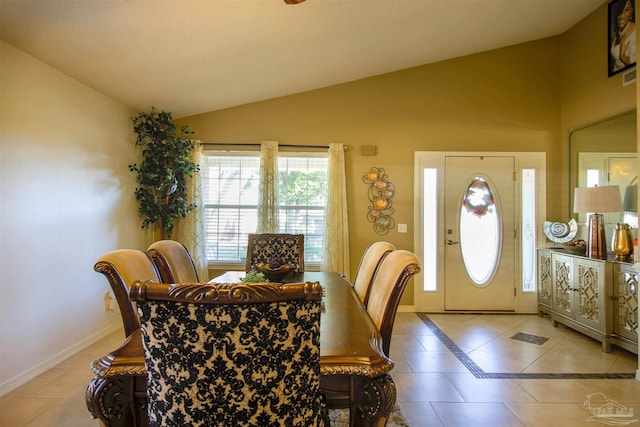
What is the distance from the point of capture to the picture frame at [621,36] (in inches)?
127

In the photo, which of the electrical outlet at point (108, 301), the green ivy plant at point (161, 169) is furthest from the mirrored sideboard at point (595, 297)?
the electrical outlet at point (108, 301)

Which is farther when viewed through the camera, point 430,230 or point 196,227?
point 430,230

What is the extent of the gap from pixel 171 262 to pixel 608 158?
4.48 meters

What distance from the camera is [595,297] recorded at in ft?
10.3

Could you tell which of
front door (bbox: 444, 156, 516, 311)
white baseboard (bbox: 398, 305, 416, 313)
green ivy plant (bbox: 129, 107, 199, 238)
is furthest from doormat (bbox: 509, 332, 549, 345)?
green ivy plant (bbox: 129, 107, 199, 238)

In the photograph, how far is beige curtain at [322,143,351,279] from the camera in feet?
13.4

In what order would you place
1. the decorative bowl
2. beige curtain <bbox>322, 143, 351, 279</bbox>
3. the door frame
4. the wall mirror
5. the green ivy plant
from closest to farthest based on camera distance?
the decorative bowl, the wall mirror, the green ivy plant, beige curtain <bbox>322, 143, 351, 279</bbox>, the door frame

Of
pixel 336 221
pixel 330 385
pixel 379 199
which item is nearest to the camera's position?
pixel 330 385

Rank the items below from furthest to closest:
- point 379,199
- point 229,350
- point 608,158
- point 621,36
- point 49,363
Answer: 1. point 379,199
2. point 608,158
3. point 621,36
4. point 49,363
5. point 229,350

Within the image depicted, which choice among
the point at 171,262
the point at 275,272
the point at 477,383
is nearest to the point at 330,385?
the point at 275,272

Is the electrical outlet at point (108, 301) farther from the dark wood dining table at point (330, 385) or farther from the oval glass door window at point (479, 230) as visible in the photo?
the oval glass door window at point (479, 230)

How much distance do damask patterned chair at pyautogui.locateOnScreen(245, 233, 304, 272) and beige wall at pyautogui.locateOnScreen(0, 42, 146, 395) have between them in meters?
1.58

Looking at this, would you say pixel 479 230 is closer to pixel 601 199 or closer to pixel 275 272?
pixel 601 199

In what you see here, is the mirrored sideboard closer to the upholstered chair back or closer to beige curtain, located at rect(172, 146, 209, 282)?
the upholstered chair back
